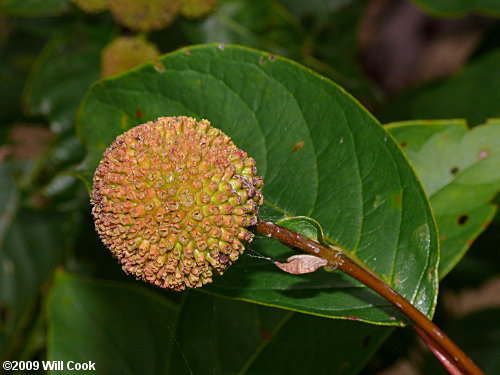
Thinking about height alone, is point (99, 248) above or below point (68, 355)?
above

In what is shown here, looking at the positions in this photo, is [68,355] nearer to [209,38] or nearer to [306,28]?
[209,38]

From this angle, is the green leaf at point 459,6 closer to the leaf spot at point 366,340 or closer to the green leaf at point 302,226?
the leaf spot at point 366,340

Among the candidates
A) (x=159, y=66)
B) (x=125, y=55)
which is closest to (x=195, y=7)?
(x=125, y=55)

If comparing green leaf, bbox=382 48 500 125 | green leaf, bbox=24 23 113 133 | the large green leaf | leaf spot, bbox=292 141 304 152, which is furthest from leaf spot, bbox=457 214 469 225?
green leaf, bbox=24 23 113 133

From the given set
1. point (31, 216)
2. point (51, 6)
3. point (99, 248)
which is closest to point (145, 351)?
point (99, 248)

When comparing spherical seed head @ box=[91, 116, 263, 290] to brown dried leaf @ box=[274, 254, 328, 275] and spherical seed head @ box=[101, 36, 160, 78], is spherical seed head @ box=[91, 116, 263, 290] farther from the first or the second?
spherical seed head @ box=[101, 36, 160, 78]
